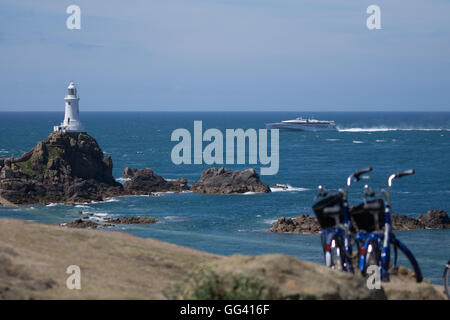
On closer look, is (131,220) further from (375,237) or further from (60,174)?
(375,237)

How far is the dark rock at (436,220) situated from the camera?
166 ft

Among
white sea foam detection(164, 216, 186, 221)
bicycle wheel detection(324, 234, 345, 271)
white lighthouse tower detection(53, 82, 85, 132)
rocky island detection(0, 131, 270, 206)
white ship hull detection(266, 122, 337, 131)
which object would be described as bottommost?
white sea foam detection(164, 216, 186, 221)

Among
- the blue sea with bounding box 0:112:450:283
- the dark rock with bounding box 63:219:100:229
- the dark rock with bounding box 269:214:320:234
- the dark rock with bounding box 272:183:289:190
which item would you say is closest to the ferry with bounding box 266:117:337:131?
the blue sea with bounding box 0:112:450:283

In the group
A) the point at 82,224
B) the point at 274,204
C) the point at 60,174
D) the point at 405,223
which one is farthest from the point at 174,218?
the point at 60,174

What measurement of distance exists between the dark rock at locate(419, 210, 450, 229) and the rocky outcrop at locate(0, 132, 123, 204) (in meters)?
30.5

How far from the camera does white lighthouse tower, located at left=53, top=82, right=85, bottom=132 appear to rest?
76250 mm

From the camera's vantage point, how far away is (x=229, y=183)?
73.4 metres

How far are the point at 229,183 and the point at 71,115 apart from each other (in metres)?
19.0

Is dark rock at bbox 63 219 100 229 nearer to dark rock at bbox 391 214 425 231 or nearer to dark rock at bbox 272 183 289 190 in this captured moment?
dark rock at bbox 391 214 425 231

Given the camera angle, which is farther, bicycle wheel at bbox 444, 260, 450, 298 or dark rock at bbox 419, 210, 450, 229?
dark rock at bbox 419, 210, 450, 229

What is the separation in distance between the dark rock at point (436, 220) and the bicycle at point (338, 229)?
41.1 m

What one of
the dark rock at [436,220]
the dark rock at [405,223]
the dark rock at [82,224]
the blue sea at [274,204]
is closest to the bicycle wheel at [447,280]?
the blue sea at [274,204]

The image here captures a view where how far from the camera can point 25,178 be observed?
6756 cm

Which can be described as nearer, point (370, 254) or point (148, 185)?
point (370, 254)
